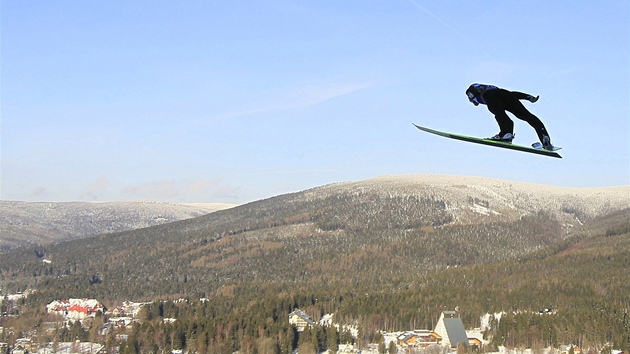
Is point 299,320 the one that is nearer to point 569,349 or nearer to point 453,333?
point 453,333

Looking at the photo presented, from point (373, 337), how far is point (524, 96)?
88.5 metres

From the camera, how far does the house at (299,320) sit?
363 ft

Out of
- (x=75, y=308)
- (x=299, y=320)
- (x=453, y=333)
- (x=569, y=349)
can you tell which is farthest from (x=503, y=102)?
(x=75, y=308)

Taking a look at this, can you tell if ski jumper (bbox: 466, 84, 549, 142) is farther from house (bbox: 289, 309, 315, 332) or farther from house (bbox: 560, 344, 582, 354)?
house (bbox: 289, 309, 315, 332)

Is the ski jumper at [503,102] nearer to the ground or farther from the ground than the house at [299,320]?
farther from the ground

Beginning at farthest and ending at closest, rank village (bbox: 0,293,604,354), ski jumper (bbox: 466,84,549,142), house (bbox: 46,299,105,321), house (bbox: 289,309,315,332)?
house (bbox: 46,299,105,321)
house (bbox: 289,309,315,332)
village (bbox: 0,293,604,354)
ski jumper (bbox: 466,84,549,142)

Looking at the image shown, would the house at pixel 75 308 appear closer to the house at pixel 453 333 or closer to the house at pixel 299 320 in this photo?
the house at pixel 299 320

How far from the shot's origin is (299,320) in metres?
114

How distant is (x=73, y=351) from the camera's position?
322ft

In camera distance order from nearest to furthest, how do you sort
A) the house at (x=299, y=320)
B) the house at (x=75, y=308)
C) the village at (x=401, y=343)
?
the village at (x=401, y=343) < the house at (x=299, y=320) < the house at (x=75, y=308)

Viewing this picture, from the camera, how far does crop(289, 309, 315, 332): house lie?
110750mm

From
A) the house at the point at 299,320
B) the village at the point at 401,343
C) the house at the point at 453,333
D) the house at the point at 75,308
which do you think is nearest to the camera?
the village at the point at 401,343

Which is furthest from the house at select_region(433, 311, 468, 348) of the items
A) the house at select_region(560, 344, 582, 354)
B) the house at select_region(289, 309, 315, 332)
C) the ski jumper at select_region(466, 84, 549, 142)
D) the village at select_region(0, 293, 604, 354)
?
the ski jumper at select_region(466, 84, 549, 142)

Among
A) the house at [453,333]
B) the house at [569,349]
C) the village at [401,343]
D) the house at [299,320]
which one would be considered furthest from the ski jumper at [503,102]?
the house at [299,320]
